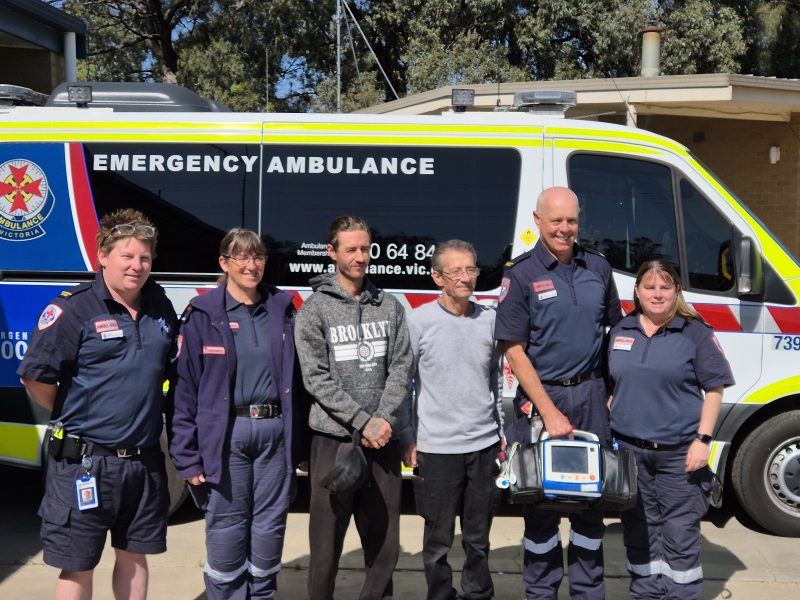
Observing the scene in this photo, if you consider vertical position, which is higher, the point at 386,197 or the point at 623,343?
the point at 386,197

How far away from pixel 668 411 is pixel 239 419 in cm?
183

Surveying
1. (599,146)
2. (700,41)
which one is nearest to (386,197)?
(599,146)

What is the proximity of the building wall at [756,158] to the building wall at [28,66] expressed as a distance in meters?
7.72

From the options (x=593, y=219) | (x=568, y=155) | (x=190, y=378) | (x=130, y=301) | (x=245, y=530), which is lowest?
(x=245, y=530)

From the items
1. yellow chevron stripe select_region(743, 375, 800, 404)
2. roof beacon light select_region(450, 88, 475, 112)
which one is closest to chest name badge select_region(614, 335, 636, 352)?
yellow chevron stripe select_region(743, 375, 800, 404)

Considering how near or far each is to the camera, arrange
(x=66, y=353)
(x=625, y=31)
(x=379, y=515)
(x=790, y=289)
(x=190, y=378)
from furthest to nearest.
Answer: (x=625, y=31) < (x=790, y=289) < (x=379, y=515) < (x=190, y=378) < (x=66, y=353)

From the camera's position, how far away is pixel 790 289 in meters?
5.19

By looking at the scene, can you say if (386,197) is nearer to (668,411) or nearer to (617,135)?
(617,135)

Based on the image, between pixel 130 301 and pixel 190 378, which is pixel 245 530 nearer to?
pixel 190 378

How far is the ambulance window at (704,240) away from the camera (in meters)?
5.21

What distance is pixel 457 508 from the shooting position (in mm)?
3910

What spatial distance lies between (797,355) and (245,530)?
349 centimetres

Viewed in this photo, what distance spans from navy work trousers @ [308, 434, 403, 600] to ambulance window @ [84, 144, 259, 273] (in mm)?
1915

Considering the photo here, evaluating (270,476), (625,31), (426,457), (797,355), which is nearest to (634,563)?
(426,457)
